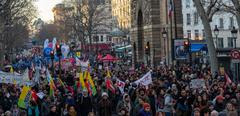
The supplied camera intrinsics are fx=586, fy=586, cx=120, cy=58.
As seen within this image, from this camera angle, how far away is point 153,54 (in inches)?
2238

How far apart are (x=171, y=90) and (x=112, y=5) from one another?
11377cm

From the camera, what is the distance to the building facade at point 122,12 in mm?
113250

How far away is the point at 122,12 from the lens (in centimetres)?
11994

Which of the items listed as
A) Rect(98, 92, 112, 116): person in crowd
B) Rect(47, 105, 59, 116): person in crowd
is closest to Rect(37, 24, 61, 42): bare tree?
Rect(98, 92, 112, 116): person in crowd

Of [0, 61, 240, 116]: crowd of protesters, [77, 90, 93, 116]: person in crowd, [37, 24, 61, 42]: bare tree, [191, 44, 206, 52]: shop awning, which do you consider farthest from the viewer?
[37, 24, 61, 42]: bare tree

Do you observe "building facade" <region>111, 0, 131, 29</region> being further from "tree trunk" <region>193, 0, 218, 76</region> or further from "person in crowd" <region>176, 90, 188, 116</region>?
"person in crowd" <region>176, 90, 188, 116</region>

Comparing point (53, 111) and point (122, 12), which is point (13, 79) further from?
point (122, 12)

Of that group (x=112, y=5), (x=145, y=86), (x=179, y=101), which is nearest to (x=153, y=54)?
(x=145, y=86)

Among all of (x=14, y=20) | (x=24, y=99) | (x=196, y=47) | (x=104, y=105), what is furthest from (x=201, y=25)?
(x=24, y=99)

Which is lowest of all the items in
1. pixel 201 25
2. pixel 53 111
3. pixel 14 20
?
pixel 53 111

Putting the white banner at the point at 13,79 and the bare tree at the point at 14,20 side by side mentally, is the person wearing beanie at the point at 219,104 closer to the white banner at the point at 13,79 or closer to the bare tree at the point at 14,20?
the white banner at the point at 13,79

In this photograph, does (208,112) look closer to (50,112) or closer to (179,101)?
(179,101)

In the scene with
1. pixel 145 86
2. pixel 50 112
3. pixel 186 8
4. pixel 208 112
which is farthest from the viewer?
pixel 186 8

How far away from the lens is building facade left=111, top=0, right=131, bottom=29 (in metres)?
113
